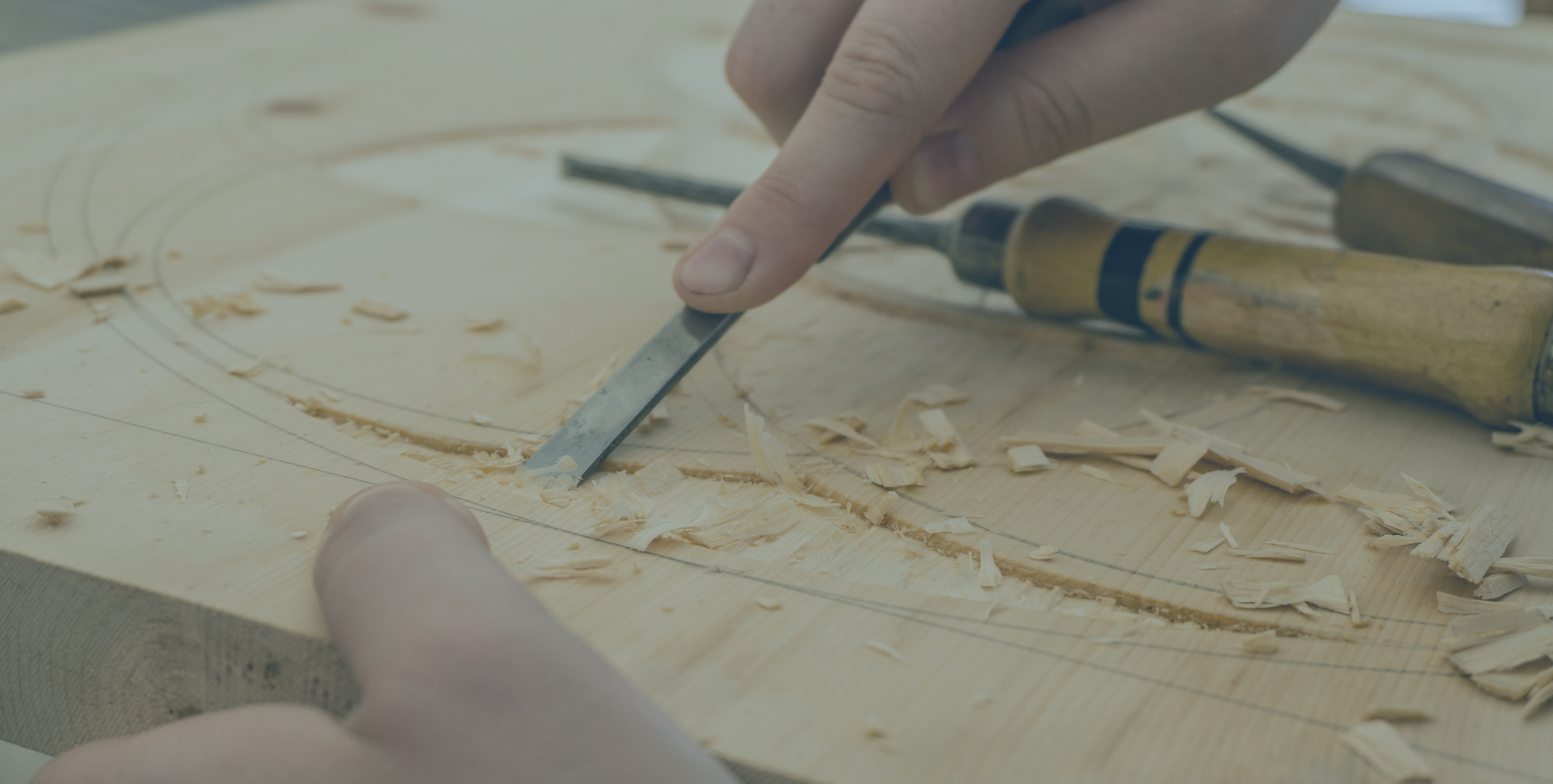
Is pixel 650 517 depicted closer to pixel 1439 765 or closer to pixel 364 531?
pixel 364 531

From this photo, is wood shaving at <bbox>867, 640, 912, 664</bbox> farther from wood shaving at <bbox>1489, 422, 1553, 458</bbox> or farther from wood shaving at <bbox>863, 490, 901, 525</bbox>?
wood shaving at <bbox>1489, 422, 1553, 458</bbox>

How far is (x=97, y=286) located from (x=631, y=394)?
0.84 meters

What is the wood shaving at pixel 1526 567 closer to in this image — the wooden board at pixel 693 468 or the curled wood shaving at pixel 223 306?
the wooden board at pixel 693 468

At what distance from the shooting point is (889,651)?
85 centimetres

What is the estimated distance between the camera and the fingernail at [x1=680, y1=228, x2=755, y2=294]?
3.95 feet

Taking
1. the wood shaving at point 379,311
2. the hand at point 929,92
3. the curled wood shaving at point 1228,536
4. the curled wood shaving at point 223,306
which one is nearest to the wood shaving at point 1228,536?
the curled wood shaving at point 1228,536

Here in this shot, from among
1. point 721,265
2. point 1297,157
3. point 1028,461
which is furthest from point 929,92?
point 1297,157

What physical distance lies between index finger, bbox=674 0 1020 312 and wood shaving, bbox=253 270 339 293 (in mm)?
598

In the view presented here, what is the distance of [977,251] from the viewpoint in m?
1.45

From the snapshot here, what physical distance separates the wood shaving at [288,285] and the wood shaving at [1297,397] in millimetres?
1228

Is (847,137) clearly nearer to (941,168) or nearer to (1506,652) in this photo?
(941,168)

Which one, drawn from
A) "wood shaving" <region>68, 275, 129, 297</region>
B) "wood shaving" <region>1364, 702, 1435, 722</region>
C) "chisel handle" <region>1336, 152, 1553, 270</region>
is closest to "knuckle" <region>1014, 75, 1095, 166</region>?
"chisel handle" <region>1336, 152, 1553, 270</region>

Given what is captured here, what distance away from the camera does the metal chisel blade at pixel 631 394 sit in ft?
3.62

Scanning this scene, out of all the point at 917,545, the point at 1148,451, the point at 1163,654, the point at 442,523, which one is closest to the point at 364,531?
the point at 442,523
